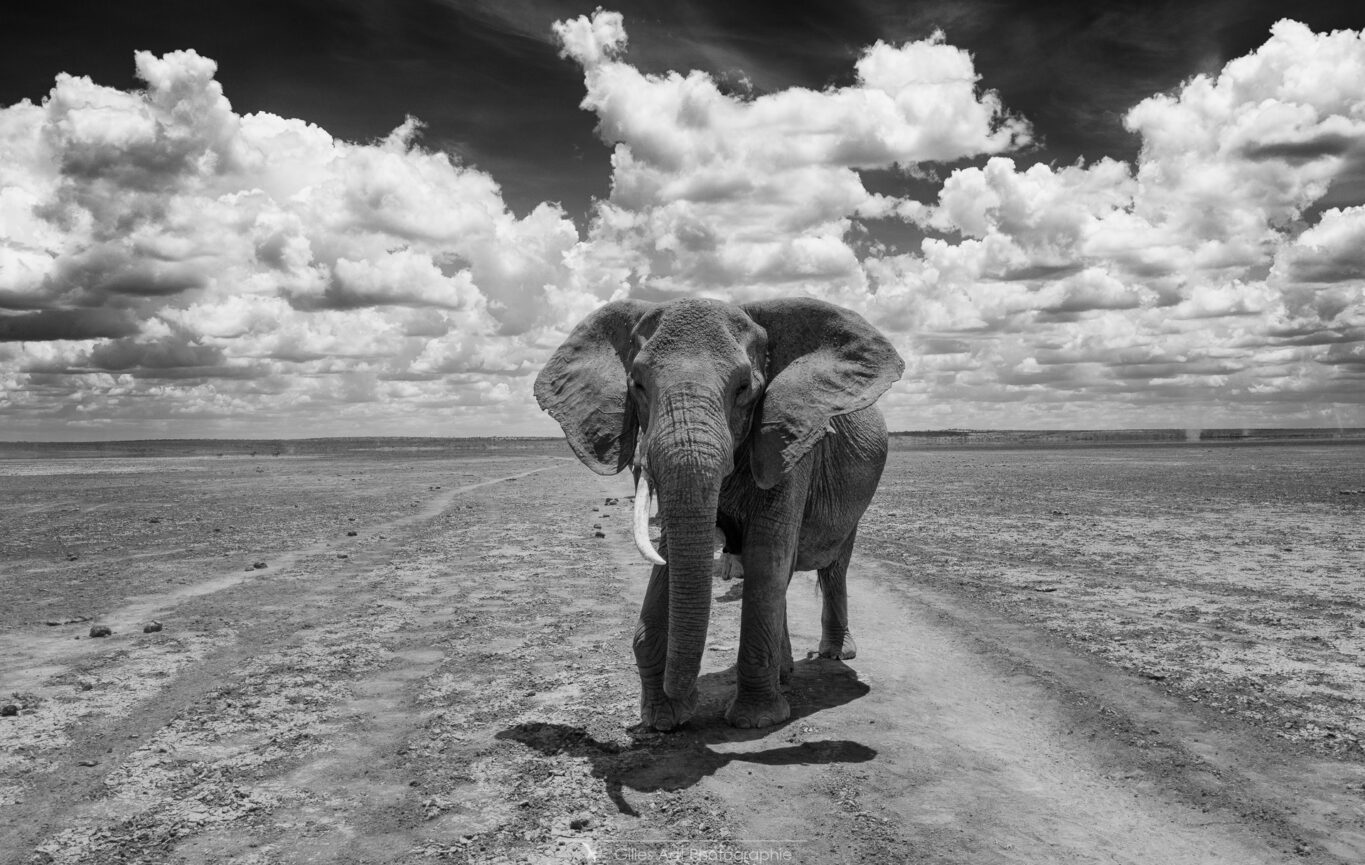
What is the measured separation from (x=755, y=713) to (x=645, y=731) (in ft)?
3.15

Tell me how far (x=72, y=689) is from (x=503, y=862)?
6.24 metres

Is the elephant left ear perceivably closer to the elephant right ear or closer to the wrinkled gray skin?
the wrinkled gray skin

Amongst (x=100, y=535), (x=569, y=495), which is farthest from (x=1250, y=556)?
(x=100, y=535)

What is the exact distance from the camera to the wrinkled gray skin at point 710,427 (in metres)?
6.49

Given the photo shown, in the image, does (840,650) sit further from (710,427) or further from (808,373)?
(710,427)

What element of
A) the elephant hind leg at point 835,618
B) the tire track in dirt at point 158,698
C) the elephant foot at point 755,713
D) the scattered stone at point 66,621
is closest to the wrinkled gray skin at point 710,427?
the elephant foot at point 755,713

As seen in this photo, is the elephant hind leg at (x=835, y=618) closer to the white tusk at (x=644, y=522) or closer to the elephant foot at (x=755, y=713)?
the elephant foot at (x=755, y=713)

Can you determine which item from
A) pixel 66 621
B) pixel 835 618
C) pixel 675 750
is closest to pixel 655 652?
pixel 675 750

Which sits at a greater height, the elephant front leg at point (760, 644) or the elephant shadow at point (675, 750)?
the elephant front leg at point (760, 644)

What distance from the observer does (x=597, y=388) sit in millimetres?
7551

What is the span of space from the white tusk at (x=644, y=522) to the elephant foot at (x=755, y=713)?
1811 millimetres

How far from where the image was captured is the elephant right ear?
7.42 m

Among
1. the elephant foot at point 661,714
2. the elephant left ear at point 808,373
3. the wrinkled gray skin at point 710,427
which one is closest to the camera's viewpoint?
the wrinkled gray skin at point 710,427

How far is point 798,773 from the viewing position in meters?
6.61
